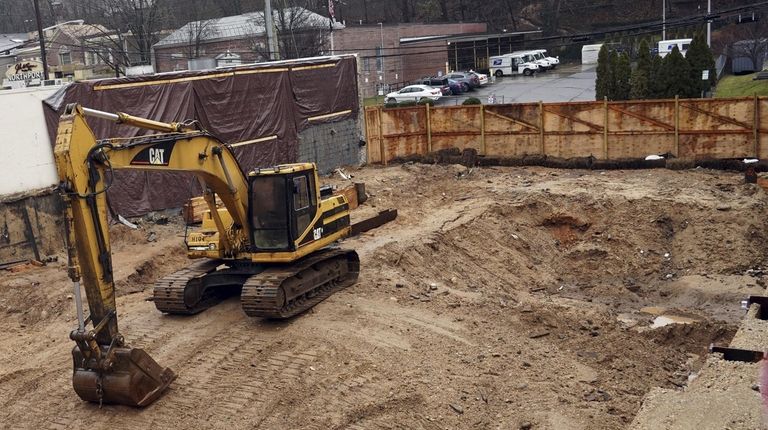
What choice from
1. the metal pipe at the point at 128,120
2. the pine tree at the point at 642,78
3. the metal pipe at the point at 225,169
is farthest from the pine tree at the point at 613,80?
the metal pipe at the point at 128,120

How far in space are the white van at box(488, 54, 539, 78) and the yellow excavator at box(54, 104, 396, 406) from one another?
157ft

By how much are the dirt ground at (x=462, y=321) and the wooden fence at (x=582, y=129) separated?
230 centimetres

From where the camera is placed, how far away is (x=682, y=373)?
1394 centimetres

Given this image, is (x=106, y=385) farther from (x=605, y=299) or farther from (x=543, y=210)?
(x=543, y=210)

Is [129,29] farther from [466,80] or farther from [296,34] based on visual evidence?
[466,80]

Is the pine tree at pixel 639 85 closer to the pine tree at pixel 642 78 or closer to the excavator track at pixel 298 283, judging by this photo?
the pine tree at pixel 642 78

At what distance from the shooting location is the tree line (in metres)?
36.5

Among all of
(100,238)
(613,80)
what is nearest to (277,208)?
(100,238)

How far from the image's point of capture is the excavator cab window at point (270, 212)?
567 inches

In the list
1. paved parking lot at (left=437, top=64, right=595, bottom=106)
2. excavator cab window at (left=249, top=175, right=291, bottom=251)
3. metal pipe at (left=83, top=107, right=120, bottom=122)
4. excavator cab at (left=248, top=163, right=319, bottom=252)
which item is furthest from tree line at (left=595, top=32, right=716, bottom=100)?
metal pipe at (left=83, top=107, right=120, bottom=122)

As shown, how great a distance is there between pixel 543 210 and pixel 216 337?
11.9 meters

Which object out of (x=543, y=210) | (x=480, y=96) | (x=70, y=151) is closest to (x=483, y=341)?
(x=70, y=151)

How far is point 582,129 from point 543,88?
24627 mm

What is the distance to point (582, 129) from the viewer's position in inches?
1150
